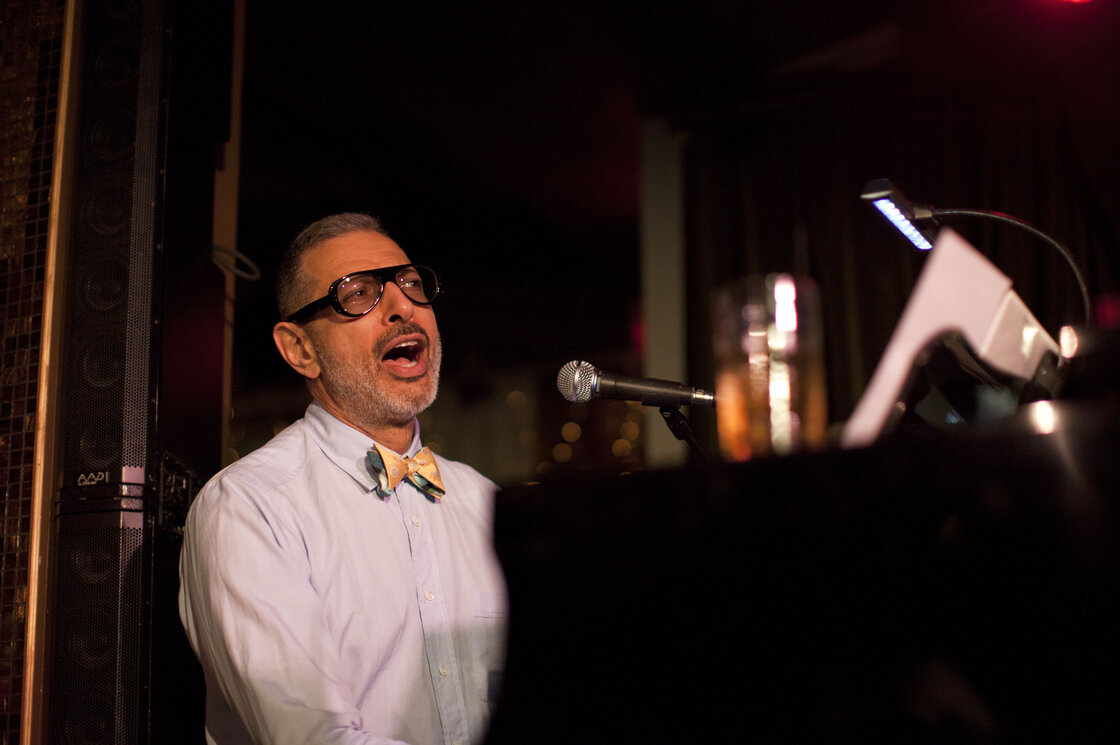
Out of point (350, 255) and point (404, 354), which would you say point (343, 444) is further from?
point (350, 255)

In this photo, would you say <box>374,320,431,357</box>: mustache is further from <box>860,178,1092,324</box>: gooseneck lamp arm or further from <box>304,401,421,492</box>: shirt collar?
<box>860,178,1092,324</box>: gooseneck lamp arm

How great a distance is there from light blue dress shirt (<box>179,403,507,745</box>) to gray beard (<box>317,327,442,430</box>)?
0.25 ft

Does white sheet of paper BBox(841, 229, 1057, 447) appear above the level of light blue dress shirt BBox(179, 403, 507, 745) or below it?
above

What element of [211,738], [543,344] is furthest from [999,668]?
[543,344]

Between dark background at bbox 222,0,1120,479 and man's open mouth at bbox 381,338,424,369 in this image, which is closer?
man's open mouth at bbox 381,338,424,369

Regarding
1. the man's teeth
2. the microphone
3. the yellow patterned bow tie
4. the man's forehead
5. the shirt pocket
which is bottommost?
the shirt pocket

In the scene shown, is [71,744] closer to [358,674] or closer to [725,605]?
[358,674]

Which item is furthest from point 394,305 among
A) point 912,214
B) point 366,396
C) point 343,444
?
point 912,214

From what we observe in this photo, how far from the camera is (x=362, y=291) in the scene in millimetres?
2037

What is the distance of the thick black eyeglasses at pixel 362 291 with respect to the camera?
2.01m

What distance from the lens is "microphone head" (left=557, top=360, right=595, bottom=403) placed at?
159 centimetres

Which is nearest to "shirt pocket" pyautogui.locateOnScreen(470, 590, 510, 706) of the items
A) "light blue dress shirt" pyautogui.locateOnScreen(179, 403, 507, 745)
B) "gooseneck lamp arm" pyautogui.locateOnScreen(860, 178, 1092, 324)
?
"light blue dress shirt" pyautogui.locateOnScreen(179, 403, 507, 745)

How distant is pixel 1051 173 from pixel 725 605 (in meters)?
4.11

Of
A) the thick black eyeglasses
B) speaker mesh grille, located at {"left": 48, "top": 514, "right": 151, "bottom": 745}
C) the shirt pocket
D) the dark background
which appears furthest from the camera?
the dark background
